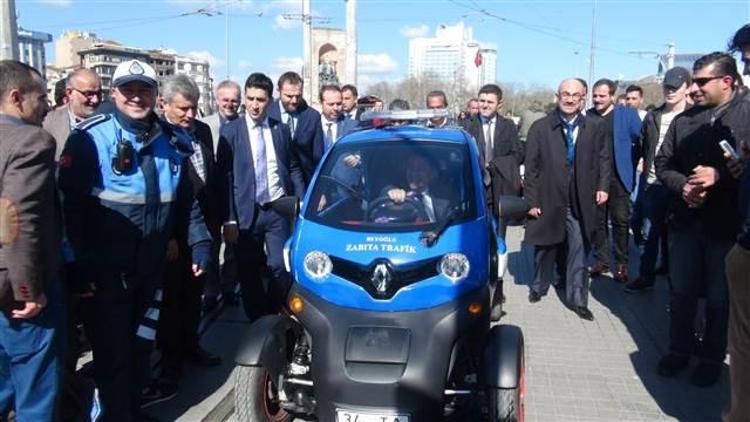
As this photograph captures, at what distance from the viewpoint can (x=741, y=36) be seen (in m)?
3.75

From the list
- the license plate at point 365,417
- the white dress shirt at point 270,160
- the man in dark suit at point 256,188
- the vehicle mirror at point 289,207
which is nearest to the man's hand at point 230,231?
the man in dark suit at point 256,188

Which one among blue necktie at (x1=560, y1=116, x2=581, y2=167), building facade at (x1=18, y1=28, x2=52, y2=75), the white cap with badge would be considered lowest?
blue necktie at (x1=560, y1=116, x2=581, y2=167)

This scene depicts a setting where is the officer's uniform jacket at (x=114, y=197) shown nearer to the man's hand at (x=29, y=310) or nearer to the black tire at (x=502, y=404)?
the man's hand at (x=29, y=310)

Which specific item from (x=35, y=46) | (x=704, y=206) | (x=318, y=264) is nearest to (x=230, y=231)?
(x=318, y=264)

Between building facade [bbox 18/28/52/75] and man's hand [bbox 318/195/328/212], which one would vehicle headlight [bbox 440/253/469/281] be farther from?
building facade [bbox 18/28/52/75]

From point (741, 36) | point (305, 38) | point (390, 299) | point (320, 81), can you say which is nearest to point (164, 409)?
point (390, 299)

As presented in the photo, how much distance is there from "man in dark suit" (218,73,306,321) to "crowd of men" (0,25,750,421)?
13mm

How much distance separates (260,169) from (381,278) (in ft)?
6.75

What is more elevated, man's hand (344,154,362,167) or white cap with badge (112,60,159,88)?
white cap with badge (112,60,159,88)

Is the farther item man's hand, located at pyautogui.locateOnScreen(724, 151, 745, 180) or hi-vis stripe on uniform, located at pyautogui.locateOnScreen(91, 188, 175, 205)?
man's hand, located at pyautogui.locateOnScreen(724, 151, 745, 180)

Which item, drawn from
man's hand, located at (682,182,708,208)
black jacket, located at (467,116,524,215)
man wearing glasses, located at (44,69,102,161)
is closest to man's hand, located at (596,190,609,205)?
black jacket, located at (467,116,524,215)

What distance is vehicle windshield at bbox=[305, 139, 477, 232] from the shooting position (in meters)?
3.88

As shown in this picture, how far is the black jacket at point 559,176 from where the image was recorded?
20.1 feet

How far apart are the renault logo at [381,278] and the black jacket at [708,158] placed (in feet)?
7.74
